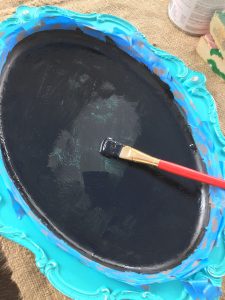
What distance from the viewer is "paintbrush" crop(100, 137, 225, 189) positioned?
2.22 ft

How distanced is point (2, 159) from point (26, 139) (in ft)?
0.19

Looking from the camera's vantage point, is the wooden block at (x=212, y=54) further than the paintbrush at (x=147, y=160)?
Yes

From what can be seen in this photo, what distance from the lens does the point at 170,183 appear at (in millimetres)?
703

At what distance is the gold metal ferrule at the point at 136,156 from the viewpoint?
0.68 meters

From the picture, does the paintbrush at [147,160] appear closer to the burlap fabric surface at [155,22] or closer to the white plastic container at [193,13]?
the burlap fabric surface at [155,22]

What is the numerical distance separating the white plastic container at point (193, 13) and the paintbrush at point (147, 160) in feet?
1.66

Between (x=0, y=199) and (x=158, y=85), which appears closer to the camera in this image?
(x=0, y=199)

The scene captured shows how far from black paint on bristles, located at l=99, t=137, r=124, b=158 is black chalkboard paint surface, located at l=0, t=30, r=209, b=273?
0.04 ft

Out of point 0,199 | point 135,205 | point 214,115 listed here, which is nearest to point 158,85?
point 214,115

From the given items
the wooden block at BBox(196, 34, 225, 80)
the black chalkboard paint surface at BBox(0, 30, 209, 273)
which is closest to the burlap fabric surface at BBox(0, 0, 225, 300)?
the wooden block at BBox(196, 34, 225, 80)

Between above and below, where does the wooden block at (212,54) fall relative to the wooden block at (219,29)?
below

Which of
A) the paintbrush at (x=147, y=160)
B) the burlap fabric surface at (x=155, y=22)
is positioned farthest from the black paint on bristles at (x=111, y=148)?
the burlap fabric surface at (x=155, y=22)

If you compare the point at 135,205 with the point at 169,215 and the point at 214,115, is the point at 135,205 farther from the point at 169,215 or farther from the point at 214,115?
the point at 214,115

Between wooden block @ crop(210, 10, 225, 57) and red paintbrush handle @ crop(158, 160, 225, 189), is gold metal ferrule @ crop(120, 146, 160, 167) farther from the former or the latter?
wooden block @ crop(210, 10, 225, 57)
